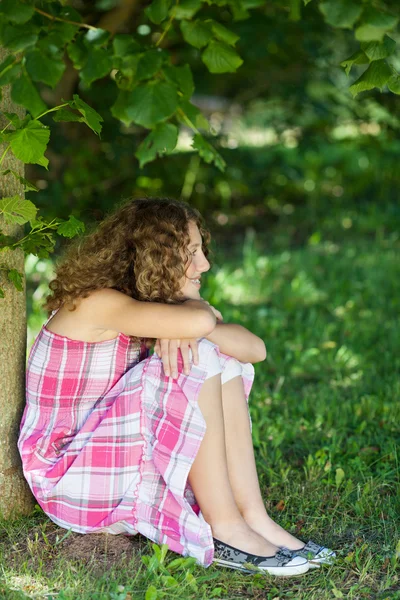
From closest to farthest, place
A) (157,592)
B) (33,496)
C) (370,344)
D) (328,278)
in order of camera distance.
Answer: (157,592)
(33,496)
(370,344)
(328,278)

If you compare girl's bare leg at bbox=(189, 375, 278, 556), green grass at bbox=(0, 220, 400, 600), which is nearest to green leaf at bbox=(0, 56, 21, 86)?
girl's bare leg at bbox=(189, 375, 278, 556)

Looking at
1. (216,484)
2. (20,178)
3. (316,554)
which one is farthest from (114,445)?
(20,178)

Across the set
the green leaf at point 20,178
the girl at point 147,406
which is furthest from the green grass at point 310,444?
the green leaf at point 20,178

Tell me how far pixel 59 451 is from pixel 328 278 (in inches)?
127

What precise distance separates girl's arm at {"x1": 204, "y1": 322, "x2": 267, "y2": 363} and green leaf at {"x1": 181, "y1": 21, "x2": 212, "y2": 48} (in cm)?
89

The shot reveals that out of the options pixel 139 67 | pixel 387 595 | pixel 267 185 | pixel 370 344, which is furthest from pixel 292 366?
pixel 267 185

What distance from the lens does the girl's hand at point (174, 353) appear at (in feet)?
7.08

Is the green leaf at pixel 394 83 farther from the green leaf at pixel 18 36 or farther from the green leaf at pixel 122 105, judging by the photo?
the green leaf at pixel 18 36

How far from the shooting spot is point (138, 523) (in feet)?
7.25

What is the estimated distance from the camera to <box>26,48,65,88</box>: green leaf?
1617 millimetres

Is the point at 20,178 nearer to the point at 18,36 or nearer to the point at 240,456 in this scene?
the point at 18,36

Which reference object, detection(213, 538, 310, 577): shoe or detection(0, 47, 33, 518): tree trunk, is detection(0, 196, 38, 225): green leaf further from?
detection(213, 538, 310, 577): shoe

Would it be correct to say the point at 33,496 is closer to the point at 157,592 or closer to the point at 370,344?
the point at 157,592

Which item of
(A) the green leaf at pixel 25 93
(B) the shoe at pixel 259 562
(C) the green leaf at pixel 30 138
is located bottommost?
(B) the shoe at pixel 259 562
